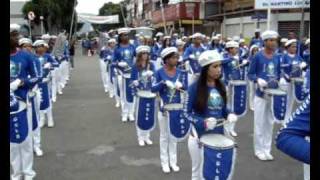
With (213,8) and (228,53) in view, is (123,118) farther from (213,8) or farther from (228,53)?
(213,8)

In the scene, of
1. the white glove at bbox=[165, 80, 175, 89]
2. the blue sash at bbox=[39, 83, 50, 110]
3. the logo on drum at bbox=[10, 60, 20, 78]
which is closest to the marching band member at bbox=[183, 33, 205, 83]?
the blue sash at bbox=[39, 83, 50, 110]

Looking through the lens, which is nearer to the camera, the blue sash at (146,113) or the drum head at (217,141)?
the drum head at (217,141)

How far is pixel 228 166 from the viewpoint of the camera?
444 centimetres

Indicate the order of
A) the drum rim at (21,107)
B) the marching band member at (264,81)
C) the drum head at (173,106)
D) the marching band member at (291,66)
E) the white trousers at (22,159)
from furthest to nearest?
the marching band member at (291,66)
the marching band member at (264,81)
the drum head at (173,106)
the white trousers at (22,159)
the drum rim at (21,107)

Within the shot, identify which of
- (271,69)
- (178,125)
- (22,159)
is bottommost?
(22,159)

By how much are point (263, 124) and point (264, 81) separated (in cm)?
77

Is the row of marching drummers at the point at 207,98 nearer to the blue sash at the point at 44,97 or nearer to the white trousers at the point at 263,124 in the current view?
the white trousers at the point at 263,124

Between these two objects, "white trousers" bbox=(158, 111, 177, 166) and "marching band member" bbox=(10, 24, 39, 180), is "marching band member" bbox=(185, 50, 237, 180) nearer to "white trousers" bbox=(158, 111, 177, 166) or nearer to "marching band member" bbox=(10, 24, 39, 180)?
"white trousers" bbox=(158, 111, 177, 166)

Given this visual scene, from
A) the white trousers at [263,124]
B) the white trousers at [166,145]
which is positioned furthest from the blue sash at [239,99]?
the white trousers at [166,145]

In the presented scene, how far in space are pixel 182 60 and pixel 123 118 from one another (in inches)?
102

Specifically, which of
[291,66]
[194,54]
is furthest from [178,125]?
[194,54]

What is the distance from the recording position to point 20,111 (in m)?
5.68

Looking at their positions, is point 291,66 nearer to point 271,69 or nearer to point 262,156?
point 271,69

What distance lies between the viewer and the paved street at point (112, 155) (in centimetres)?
672
